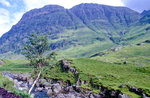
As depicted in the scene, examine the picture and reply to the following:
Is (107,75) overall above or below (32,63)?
below

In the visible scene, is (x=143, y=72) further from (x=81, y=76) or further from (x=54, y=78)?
(x=54, y=78)

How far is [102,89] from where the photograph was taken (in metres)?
69.2

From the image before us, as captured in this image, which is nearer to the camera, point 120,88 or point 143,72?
point 120,88

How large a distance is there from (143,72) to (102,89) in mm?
31840

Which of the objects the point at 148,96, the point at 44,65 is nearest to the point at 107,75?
the point at 148,96

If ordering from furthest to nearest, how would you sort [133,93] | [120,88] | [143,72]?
[143,72]
[120,88]
[133,93]

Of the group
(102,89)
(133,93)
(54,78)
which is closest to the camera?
(133,93)

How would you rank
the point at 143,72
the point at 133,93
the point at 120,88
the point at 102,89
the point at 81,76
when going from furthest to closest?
the point at 81,76 → the point at 143,72 → the point at 102,89 → the point at 120,88 → the point at 133,93

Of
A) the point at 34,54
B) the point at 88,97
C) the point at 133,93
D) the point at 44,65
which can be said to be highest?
the point at 34,54

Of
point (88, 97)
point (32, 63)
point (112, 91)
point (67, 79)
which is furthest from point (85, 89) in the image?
point (32, 63)

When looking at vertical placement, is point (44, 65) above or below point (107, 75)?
above

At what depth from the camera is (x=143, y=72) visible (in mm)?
82562

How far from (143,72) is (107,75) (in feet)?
72.3

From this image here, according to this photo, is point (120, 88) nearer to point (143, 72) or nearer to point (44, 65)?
point (143, 72)
